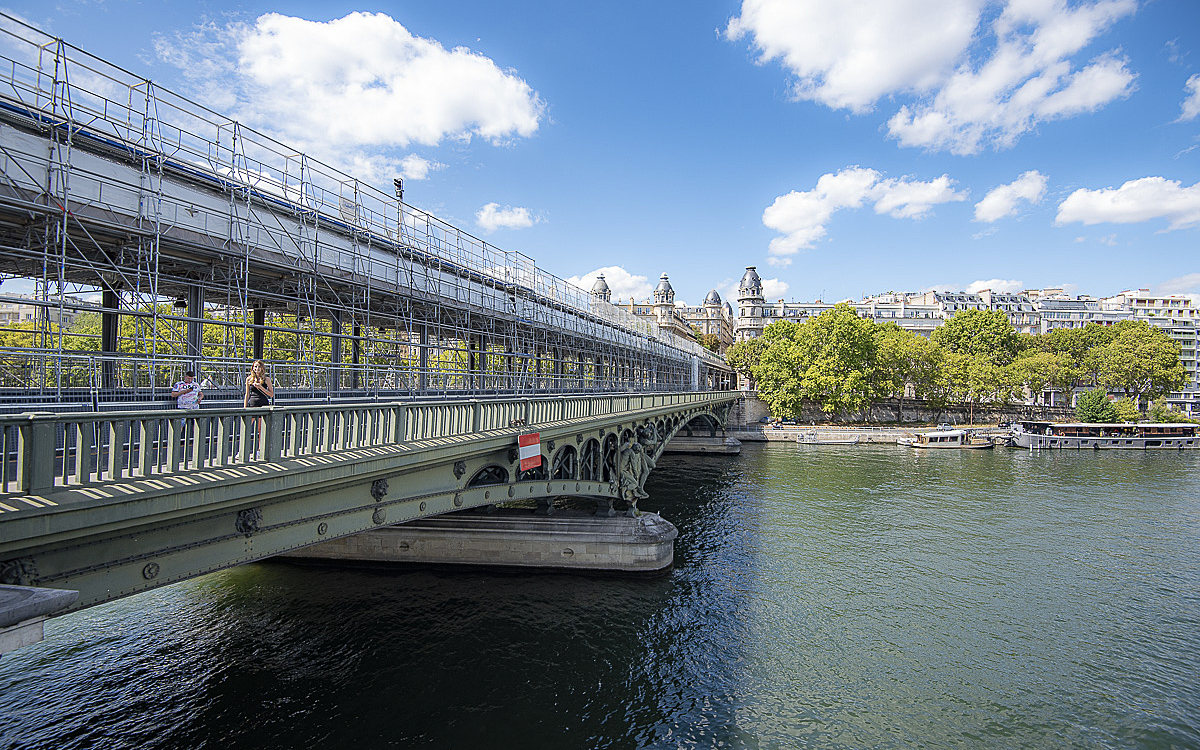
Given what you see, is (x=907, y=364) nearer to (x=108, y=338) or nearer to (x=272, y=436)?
(x=108, y=338)

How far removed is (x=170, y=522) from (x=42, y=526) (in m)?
1.35

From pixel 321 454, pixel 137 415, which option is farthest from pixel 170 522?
pixel 321 454

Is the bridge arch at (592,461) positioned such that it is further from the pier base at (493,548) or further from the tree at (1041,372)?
the tree at (1041,372)

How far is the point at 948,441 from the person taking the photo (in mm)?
63188

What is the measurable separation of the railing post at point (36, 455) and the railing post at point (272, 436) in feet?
7.74

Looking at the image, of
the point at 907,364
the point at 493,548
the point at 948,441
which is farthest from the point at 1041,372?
the point at 493,548

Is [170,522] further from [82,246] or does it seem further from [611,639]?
[611,639]

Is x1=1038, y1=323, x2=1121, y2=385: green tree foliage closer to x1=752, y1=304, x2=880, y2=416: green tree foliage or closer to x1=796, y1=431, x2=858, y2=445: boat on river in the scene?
x1=752, y1=304, x2=880, y2=416: green tree foliage

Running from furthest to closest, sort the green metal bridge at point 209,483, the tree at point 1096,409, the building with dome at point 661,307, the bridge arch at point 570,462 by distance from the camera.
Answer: the building with dome at point 661,307, the tree at point 1096,409, the bridge arch at point 570,462, the green metal bridge at point 209,483

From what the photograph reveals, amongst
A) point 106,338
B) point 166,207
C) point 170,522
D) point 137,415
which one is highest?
point 166,207

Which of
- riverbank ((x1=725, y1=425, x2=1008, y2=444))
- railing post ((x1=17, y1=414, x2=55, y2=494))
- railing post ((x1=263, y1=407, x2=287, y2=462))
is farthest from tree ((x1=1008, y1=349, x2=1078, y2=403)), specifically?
railing post ((x1=17, y1=414, x2=55, y2=494))

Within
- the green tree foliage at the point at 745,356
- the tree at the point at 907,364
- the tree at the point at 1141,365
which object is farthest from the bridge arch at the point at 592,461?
the tree at the point at 1141,365

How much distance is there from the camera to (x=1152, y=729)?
1190 cm

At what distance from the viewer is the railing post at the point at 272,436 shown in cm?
752
